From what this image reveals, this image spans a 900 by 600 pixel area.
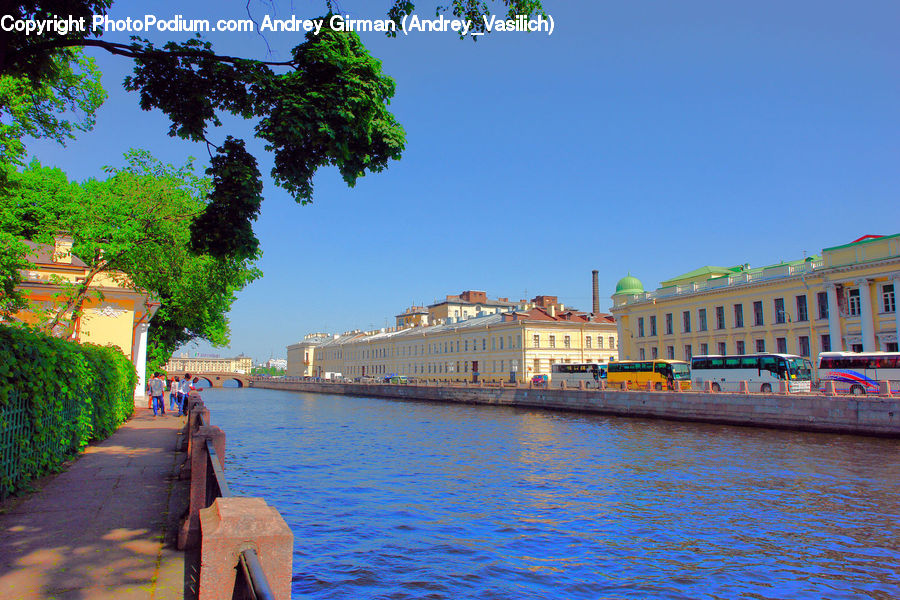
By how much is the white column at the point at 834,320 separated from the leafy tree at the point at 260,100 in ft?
133

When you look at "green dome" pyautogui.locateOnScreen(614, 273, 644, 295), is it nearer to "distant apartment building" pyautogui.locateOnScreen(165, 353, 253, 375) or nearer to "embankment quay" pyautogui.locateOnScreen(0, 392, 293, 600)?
"embankment quay" pyautogui.locateOnScreen(0, 392, 293, 600)

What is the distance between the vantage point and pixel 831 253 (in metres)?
40.2

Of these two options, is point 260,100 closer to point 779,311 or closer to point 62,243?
point 62,243

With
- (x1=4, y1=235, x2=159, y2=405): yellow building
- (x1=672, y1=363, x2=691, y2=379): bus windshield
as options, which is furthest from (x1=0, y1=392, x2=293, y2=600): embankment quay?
(x1=672, y1=363, x2=691, y2=379): bus windshield

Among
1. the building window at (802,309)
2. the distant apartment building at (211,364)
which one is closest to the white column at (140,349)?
the building window at (802,309)

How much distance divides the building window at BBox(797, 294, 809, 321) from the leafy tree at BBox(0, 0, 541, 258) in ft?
141

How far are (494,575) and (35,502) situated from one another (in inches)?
237

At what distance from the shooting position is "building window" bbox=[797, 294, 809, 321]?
139 feet

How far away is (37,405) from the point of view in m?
7.98

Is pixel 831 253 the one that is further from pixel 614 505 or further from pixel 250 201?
pixel 250 201

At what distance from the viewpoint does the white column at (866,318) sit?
123ft

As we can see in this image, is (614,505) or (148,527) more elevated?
(148,527)

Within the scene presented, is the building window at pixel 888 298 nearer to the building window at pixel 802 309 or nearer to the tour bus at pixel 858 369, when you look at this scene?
the building window at pixel 802 309

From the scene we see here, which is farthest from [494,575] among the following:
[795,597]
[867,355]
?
[867,355]
